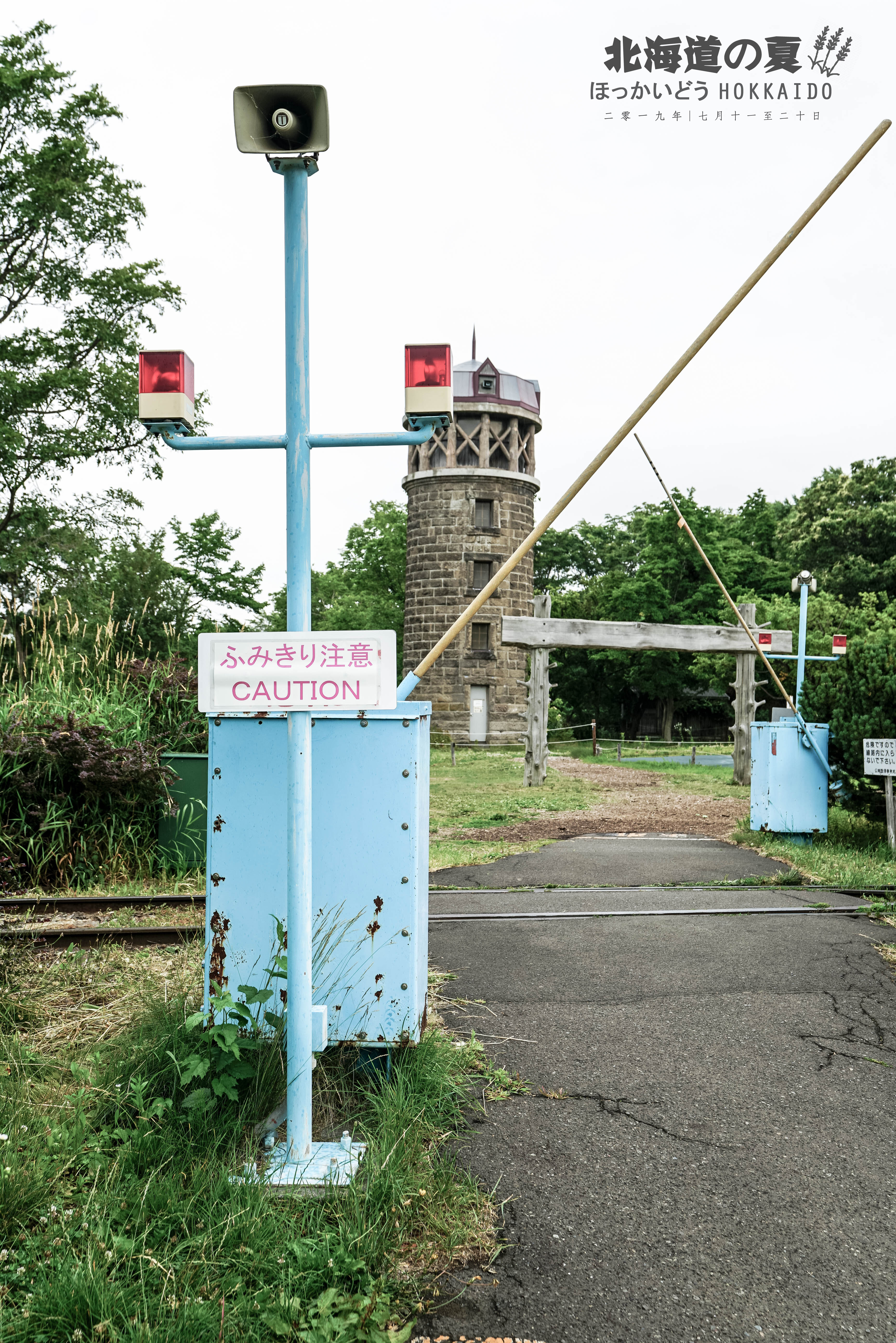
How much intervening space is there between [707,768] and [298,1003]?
69.1 ft

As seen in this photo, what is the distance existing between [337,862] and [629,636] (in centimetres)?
1482

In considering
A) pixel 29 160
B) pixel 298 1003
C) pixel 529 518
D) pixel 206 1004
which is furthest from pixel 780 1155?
pixel 529 518

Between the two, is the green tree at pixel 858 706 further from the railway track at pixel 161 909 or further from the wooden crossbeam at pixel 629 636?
the wooden crossbeam at pixel 629 636

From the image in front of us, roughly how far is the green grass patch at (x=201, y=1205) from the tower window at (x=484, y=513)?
28.8 meters

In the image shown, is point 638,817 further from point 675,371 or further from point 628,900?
point 675,371

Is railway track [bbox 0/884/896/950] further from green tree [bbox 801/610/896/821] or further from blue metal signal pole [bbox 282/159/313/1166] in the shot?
Result: green tree [bbox 801/610/896/821]

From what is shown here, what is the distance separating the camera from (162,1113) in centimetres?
272

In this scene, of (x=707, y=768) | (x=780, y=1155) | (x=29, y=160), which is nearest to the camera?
(x=780, y=1155)

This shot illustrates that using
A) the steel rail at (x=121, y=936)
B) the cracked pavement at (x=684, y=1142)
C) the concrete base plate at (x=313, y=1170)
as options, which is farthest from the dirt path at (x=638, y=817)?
the concrete base plate at (x=313, y=1170)

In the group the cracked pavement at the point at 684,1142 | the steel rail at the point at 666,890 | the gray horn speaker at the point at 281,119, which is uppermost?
the gray horn speaker at the point at 281,119

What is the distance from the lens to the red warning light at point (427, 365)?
2691 millimetres

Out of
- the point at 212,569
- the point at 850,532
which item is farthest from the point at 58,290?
the point at 850,532

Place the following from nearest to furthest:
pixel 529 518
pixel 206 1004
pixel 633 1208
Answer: pixel 633 1208 → pixel 206 1004 → pixel 529 518

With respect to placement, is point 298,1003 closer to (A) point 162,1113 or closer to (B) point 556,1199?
(A) point 162,1113
